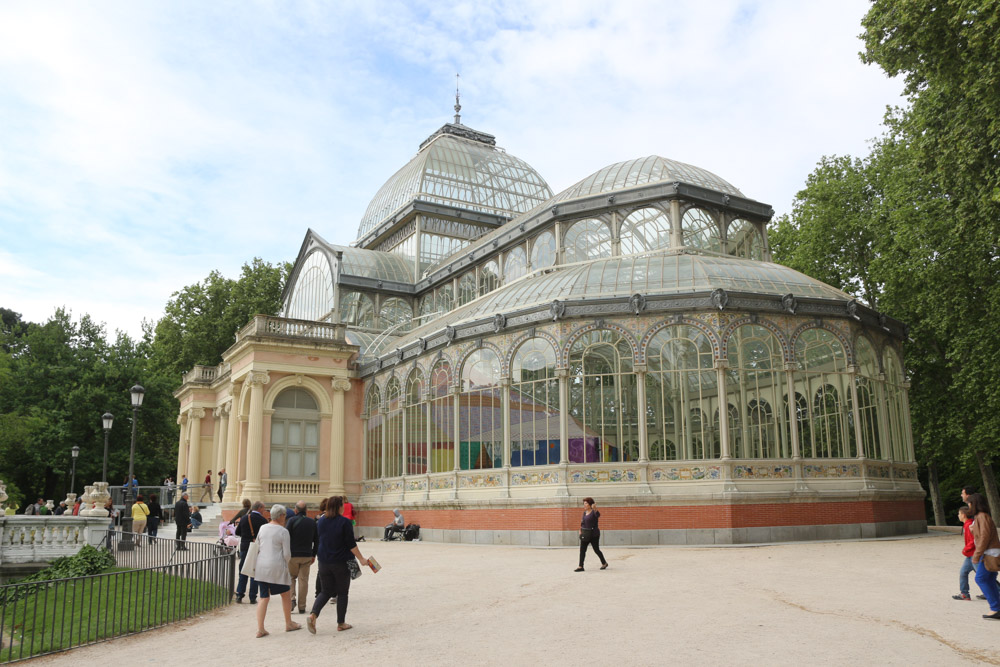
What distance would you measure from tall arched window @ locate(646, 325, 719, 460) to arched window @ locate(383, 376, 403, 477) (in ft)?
34.5

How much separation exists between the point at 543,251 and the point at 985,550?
20.9m

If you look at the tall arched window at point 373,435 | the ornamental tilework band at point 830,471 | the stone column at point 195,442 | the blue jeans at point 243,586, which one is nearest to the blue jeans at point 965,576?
the ornamental tilework band at point 830,471

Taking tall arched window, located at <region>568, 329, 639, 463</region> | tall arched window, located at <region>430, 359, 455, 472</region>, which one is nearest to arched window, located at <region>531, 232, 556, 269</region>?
tall arched window, located at <region>430, 359, 455, 472</region>

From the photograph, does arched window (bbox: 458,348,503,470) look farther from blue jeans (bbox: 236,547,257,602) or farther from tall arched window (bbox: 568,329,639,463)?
blue jeans (bbox: 236,547,257,602)

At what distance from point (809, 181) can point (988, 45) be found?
74.8 feet

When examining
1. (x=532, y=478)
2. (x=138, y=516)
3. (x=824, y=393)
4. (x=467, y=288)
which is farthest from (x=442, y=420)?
(x=824, y=393)

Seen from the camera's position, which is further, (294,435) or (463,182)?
(463,182)

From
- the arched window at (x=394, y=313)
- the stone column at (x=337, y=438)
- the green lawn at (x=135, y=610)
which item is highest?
the arched window at (x=394, y=313)

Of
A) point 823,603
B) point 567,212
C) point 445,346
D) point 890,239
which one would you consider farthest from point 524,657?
point 890,239

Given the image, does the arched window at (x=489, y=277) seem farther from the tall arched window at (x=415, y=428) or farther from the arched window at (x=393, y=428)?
the tall arched window at (x=415, y=428)

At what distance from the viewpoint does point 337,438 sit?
31.2 meters

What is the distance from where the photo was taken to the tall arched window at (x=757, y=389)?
21125 mm

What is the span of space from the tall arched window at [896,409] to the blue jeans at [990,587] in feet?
47.3

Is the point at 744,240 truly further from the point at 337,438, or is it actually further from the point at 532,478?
the point at 337,438
